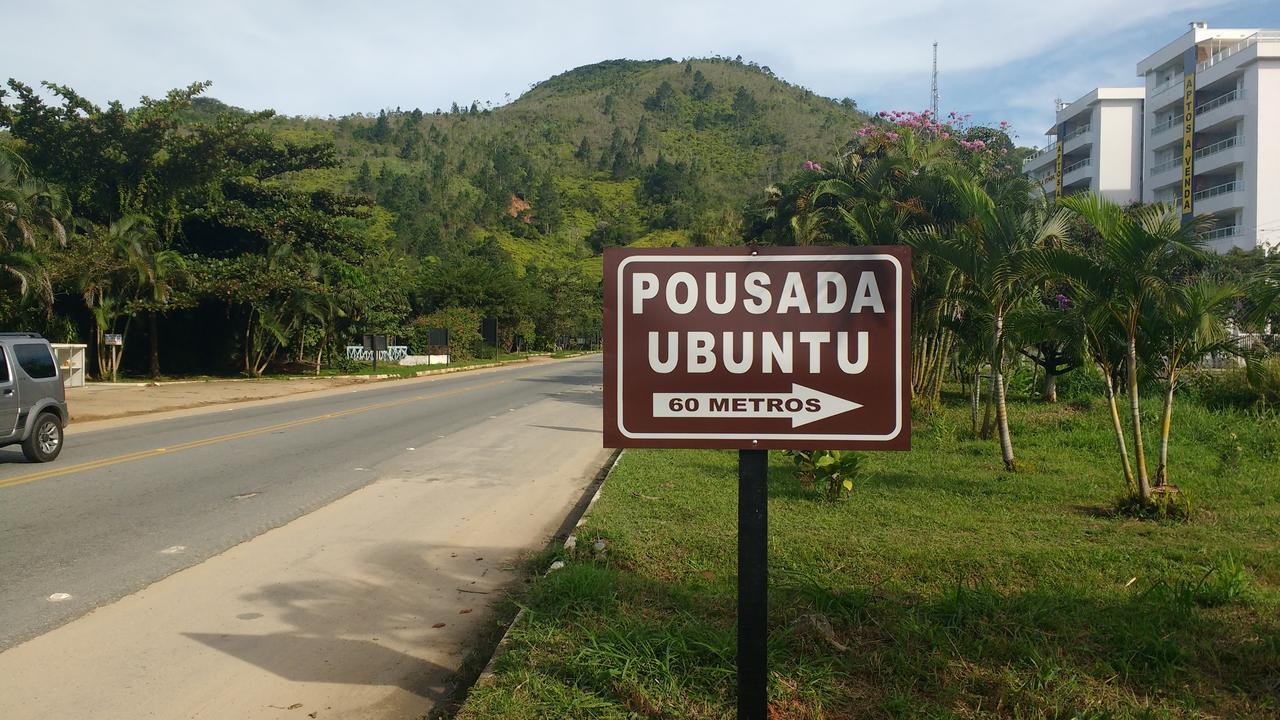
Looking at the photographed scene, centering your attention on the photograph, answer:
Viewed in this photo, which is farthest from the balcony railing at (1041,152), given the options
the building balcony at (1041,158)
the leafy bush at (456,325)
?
the leafy bush at (456,325)

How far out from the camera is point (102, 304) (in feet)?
87.7

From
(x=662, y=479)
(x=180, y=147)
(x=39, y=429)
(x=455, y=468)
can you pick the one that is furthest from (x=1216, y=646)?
(x=180, y=147)

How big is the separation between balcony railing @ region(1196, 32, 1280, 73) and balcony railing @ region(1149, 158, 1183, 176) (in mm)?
5144

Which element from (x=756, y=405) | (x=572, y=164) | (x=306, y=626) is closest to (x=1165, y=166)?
(x=306, y=626)

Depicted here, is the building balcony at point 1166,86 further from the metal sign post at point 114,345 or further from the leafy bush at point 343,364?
the metal sign post at point 114,345

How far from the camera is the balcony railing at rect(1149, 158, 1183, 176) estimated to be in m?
53.2

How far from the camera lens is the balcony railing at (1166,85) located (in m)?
52.4

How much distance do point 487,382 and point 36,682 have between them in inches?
1074

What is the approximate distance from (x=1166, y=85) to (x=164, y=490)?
5980cm

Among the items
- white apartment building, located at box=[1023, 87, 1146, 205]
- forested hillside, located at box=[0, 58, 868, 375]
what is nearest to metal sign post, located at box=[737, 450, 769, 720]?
forested hillside, located at box=[0, 58, 868, 375]

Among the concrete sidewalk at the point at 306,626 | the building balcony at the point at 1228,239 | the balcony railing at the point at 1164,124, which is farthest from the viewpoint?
the balcony railing at the point at 1164,124

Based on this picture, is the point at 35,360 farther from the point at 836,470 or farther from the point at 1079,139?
the point at 1079,139

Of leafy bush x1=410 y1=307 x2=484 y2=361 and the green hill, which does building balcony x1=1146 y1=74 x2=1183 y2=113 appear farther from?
leafy bush x1=410 y1=307 x2=484 y2=361

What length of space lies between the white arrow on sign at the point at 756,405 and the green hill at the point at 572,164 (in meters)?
78.6
